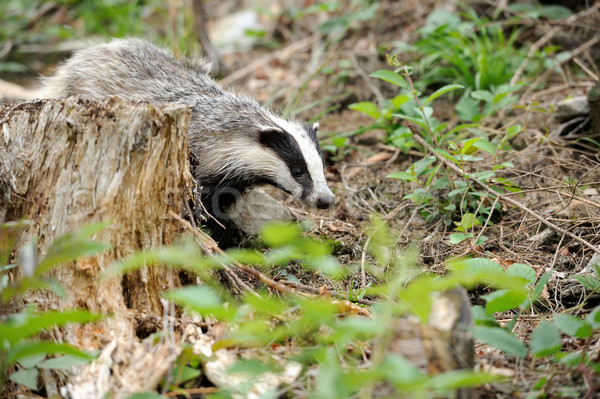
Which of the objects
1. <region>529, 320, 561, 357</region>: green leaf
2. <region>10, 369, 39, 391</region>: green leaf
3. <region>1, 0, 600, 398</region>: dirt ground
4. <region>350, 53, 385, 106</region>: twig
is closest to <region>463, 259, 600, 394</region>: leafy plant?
<region>529, 320, 561, 357</region>: green leaf

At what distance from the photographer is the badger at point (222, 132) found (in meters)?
4.58

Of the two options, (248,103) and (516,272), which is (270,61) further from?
(516,272)

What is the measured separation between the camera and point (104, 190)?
287 centimetres

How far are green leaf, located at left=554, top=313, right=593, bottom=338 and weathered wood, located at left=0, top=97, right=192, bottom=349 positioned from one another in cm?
194

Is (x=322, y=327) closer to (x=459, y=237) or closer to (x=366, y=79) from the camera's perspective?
(x=459, y=237)

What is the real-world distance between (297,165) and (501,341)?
101 inches

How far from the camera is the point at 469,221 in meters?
3.91

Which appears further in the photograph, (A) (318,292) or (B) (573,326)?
(A) (318,292)

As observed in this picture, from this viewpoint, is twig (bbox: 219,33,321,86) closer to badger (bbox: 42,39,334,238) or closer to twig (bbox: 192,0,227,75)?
twig (bbox: 192,0,227,75)

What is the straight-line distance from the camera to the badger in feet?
15.0

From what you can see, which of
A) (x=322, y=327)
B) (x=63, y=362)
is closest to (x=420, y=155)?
(x=322, y=327)

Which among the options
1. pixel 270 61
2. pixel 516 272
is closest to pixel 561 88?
pixel 516 272

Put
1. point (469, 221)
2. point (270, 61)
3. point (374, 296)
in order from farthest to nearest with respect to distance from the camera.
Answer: point (270, 61) → point (469, 221) → point (374, 296)

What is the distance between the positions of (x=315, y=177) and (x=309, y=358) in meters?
2.21
